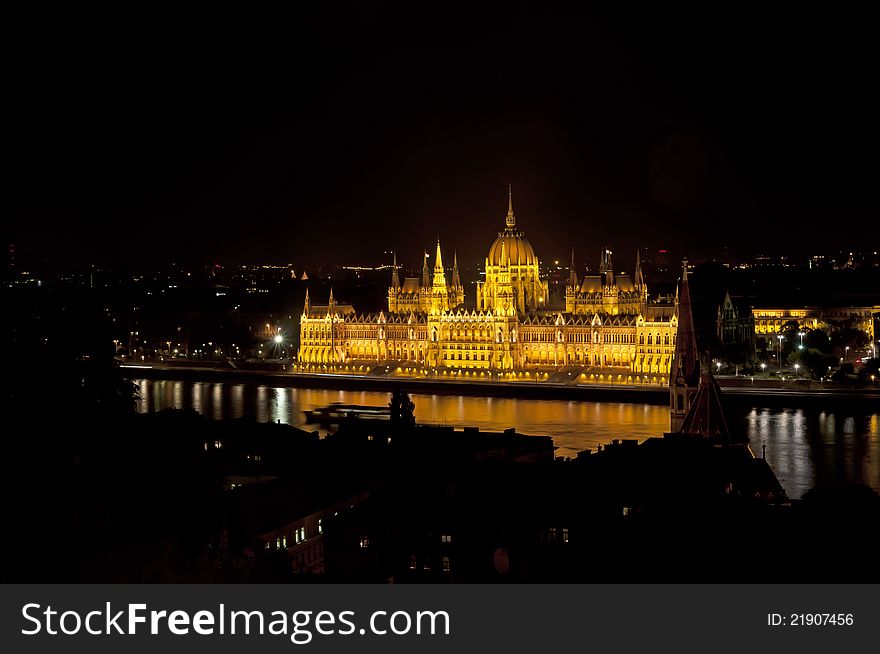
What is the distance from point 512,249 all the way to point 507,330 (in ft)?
24.4

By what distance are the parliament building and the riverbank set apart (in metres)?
2.71

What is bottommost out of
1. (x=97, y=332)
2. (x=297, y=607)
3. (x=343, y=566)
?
(x=343, y=566)

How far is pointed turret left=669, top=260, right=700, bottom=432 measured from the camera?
2683 cm

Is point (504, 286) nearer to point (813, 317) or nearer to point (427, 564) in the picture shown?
point (813, 317)

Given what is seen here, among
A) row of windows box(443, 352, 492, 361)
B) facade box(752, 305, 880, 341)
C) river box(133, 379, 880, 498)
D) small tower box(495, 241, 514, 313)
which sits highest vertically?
small tower box(495, 241, 514, 313)

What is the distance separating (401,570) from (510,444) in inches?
422

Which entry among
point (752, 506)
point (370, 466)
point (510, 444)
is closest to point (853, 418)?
point (510, 444)

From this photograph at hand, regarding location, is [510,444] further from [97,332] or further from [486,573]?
[97,332]

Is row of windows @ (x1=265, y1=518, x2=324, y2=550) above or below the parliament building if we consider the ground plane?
below

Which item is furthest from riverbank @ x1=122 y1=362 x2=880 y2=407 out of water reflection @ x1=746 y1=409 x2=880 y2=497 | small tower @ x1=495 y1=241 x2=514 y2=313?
small tower @ x1=495 y1=241 x2=514 y2=313

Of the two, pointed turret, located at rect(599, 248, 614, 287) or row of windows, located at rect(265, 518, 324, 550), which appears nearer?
row of windows, located at rect(265, 518, 324, 550)

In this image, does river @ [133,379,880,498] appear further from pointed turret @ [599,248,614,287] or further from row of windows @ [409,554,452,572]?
pointed turret @ [599,248,614,287]

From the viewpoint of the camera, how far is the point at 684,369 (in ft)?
88.1

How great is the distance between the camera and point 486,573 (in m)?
17.2
